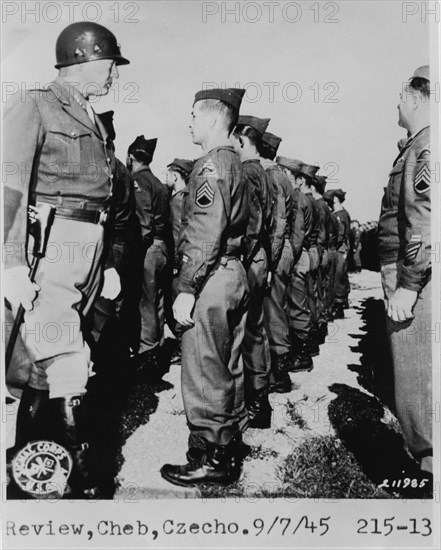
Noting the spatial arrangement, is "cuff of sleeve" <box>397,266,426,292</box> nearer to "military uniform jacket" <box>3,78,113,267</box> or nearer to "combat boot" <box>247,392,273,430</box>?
"combat boot" <box>247,392,273,430</box>

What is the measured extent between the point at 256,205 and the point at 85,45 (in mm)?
1310

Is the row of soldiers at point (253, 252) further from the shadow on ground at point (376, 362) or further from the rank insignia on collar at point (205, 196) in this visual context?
the shadow on ground at point (376, 362)

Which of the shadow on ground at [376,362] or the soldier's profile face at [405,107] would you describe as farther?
the shadow on ground at [376,362]

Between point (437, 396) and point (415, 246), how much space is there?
807 millimetres

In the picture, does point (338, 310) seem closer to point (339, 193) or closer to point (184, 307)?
point (339, 193)

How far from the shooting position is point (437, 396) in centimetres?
333

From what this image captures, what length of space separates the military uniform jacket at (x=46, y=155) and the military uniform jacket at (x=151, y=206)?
1.21 metres

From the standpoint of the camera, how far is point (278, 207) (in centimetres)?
463

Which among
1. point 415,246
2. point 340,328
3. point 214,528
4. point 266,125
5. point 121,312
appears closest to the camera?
point 415,246

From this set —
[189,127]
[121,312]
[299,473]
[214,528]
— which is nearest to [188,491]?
[214,528]

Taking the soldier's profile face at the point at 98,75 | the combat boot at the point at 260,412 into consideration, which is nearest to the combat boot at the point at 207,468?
the combat boot at the point at 260,412

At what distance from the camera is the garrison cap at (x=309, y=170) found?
12.8ft

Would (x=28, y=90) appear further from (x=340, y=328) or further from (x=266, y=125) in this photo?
(x=340, y=328)

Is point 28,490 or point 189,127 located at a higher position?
point 189,127
